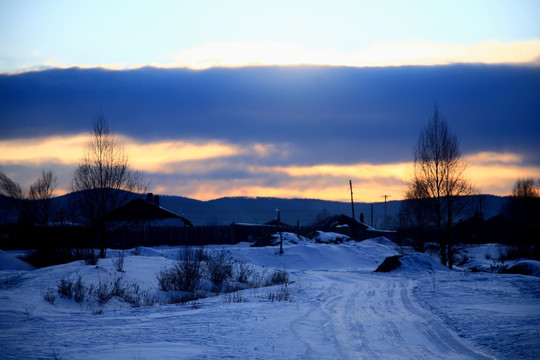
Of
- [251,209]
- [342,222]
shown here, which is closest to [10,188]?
[342,222]

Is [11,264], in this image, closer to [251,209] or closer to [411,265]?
[411,265]

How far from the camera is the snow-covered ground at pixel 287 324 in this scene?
7398 mm

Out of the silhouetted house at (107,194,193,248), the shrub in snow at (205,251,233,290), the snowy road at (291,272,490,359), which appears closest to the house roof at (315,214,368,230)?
the silhouetted house at (107,194,193,248)

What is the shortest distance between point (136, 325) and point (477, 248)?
54.9 m

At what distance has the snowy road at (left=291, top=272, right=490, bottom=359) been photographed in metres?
7.50

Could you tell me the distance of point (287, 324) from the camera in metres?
9.79

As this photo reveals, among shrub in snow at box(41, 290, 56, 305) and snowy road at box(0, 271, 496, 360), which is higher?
snowy road at box(0, 271, 496, 360)

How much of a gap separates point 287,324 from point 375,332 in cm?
186

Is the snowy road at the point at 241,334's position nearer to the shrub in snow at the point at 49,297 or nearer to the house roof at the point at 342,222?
the shrub in snow at the point at 49,297

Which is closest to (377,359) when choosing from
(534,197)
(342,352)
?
(342,352)

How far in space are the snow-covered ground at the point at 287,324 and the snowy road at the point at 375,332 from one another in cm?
2

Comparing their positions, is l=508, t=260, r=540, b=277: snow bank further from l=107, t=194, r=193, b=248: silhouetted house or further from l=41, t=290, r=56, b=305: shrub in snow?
l=107, t=194, r=193, b=248: silhouetted house

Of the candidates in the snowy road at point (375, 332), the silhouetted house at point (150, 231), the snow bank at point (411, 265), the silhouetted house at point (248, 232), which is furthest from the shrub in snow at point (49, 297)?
the silhouetted house at point (248, 232)

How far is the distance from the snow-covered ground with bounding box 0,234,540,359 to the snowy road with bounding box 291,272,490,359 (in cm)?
2
